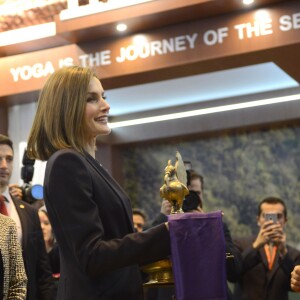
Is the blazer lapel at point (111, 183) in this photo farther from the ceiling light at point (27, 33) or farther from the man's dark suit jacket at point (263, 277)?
the ceiling light at point (27, 33)

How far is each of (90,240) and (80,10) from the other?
12.1 feet

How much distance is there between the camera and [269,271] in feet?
15.2

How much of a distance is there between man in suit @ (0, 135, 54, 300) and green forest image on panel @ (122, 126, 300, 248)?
4096mm

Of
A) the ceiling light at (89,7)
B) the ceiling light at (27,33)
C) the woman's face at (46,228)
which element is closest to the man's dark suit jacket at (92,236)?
the woman's face at (46,228)

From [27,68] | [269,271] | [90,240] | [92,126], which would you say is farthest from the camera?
[27,68]

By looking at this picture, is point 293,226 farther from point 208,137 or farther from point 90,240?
point 90,240

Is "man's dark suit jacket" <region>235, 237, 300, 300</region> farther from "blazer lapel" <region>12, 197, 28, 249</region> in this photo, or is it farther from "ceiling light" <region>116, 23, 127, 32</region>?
"ceiling light" <region>116, 23, 127, 32</region>

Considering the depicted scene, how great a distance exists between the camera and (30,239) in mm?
3416

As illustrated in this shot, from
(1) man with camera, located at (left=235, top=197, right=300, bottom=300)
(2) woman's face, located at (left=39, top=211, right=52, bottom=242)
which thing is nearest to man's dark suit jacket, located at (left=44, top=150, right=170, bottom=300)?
(1) man with camera, located at (left=235, top=197, right=300, bottom=300)

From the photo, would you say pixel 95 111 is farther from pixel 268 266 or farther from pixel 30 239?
pixel 268 266

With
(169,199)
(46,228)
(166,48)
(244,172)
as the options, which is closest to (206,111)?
(244,172)

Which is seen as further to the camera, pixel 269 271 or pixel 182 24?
pixel 182 24

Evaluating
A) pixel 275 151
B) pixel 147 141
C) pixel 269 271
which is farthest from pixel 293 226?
pixel 269 271

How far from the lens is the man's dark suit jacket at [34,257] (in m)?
3.32
